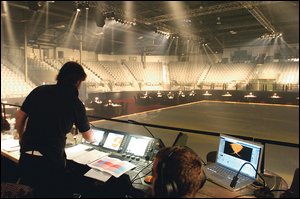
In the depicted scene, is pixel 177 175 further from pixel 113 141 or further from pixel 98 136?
pixel 98 136

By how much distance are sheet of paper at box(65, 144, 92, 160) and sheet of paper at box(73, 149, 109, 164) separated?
0.05 m

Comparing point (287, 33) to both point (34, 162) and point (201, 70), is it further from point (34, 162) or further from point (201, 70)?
point (34, 162)

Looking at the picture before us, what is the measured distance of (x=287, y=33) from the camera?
14.7 m

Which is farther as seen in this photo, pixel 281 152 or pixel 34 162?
pixel 281 152

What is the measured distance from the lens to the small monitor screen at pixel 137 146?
5.48 feet

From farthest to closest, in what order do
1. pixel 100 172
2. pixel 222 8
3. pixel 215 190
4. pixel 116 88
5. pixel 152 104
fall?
pixel 116 88 < pixel 152 104 < pixel 222 8 < pixel 100 172 < pixel 215 190

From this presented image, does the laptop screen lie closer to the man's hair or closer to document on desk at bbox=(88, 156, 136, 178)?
document on desk at bbox=(88, 156, 136, 178)

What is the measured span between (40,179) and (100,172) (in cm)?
37

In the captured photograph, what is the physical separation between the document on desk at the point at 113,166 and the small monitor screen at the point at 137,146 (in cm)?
13

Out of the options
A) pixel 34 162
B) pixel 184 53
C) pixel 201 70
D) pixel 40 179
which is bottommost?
pixel 40 179

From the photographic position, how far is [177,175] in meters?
0.82

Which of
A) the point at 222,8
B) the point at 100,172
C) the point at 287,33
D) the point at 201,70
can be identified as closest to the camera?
the point at 100,172

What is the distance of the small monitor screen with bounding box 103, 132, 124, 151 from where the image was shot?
71.5 inches

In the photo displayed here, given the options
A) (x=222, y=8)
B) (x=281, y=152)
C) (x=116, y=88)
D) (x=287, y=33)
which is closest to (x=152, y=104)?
(x=222, y=8)
